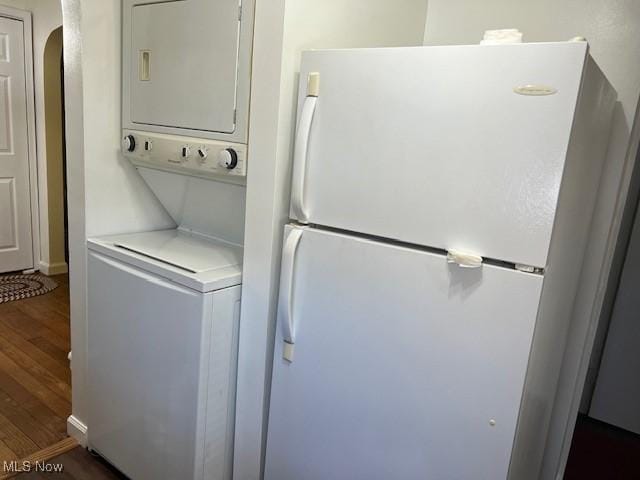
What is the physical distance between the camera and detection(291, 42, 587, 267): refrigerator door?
3.42 ft

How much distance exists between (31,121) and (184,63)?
9.68ft

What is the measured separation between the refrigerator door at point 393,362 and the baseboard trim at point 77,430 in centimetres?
103

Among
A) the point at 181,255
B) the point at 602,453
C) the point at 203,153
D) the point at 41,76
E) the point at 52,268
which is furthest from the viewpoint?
the point at 52,268

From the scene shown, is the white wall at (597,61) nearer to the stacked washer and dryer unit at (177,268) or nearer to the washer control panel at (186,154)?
the stacked washer and dryer unit at (177,268)

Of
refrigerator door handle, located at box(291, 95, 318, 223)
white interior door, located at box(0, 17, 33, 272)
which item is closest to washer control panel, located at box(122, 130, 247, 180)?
refrigerator door handle, located at box(291, 95, 318, 223)

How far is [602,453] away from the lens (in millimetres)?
2328

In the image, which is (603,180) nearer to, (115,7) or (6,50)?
(115,7)

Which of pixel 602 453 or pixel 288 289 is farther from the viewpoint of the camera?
pixel 602 453

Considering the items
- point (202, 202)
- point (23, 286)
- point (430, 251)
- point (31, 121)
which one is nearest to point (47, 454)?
point (202, 202)

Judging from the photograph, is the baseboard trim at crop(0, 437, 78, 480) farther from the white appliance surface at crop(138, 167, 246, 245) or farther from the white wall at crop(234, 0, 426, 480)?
the white appliance surface at crop(138, 167, 246, 245)

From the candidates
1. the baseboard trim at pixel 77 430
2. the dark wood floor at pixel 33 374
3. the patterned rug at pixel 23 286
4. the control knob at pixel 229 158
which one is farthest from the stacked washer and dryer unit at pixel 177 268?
the patterned rug at pixel 23 286

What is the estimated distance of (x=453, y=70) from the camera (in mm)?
1132

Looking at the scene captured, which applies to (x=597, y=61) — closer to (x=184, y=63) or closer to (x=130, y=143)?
(x=184, y=63)

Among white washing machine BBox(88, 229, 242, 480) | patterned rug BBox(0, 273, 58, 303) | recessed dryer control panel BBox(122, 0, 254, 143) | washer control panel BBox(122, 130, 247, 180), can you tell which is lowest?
patterned rug BBox(0, 273, 58, 303)
